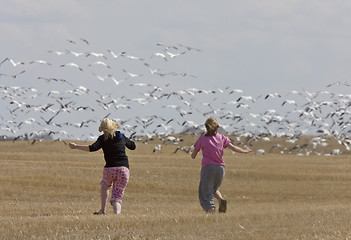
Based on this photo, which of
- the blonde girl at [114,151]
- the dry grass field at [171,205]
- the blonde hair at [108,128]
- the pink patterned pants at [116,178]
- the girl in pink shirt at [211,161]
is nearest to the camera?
the dry grass field at [171,205]

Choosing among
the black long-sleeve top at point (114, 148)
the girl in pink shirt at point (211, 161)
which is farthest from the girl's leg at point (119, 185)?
the girl in pink shirt at point (211, 161)

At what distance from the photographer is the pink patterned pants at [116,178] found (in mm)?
16578

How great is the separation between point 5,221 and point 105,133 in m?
2.52

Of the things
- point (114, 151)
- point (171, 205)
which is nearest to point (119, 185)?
point (114, 151)

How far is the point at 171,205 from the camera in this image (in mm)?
23500

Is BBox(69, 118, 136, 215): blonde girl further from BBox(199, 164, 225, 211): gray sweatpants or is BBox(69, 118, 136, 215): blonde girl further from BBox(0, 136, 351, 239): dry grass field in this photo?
BBox(199, 164, 225, 211): gray sweatpants

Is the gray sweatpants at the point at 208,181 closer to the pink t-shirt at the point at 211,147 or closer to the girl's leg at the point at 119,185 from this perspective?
the pink t-shirt at the point at 211,147

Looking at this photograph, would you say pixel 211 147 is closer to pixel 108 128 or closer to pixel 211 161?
pixel 211 161

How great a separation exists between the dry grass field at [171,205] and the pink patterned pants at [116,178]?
608mm

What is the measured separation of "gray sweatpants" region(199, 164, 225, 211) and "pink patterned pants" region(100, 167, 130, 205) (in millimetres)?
1646

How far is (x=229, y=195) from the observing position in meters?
31.0

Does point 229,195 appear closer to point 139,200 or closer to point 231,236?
point 139,200

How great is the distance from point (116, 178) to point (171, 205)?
23.0 feet

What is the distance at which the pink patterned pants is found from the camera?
16.6 m
